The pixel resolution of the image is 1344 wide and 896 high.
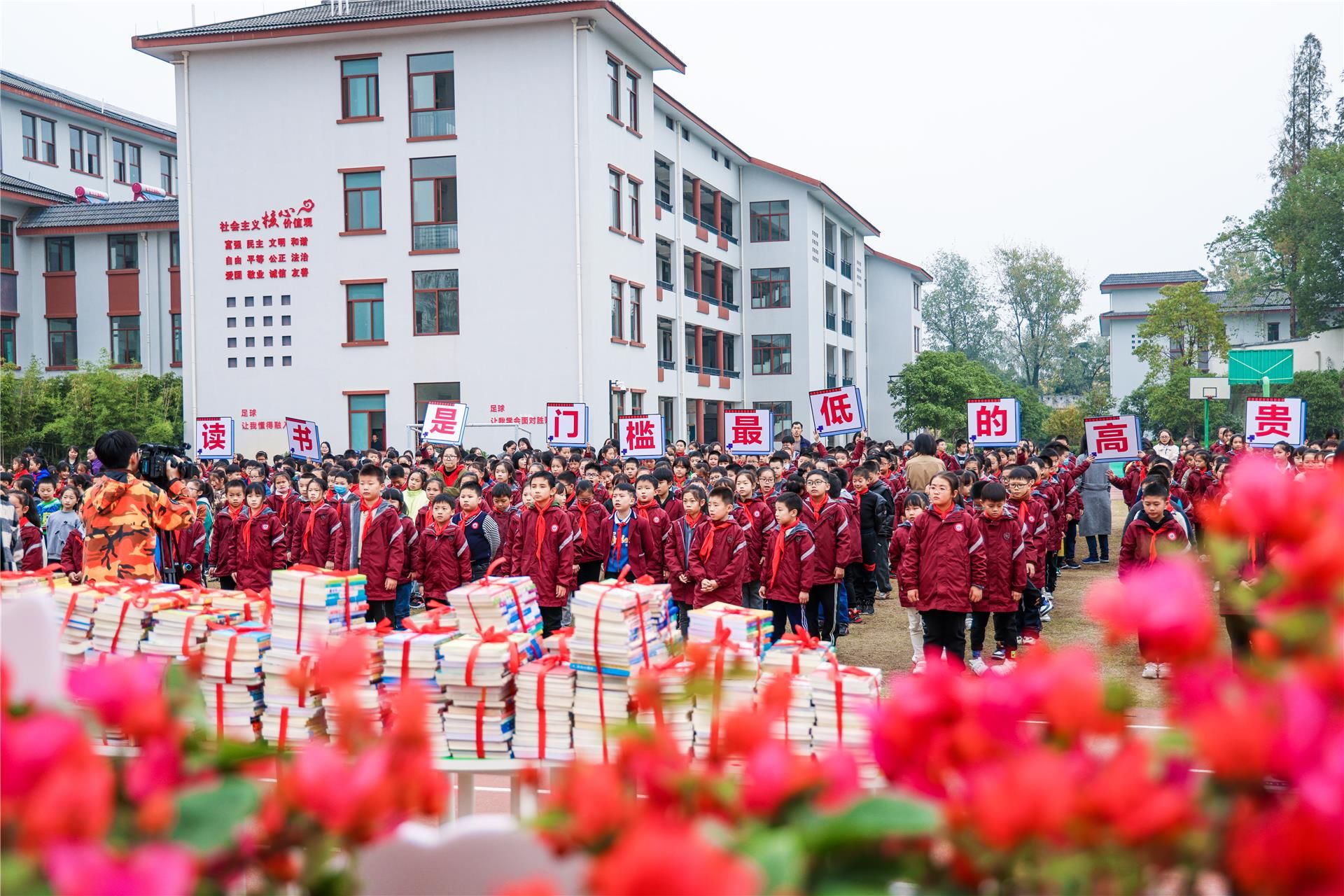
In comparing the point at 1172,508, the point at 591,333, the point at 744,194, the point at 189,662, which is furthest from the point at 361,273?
the point at 189,662

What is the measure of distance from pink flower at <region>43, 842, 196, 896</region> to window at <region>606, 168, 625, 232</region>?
27008 mm

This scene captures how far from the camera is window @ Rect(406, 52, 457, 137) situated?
27.0 metres

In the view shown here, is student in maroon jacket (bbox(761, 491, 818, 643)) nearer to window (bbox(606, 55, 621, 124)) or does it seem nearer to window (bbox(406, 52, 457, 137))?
window (bbox(606, 55, 621, 124))

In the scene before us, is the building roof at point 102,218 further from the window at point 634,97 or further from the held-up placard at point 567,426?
the held-up placard at point 567,426

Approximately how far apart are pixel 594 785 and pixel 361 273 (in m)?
27.5

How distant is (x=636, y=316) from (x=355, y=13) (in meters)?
9.99

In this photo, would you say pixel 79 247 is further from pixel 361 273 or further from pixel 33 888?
pixel 33 888

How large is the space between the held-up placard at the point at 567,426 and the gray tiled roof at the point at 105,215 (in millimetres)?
20661

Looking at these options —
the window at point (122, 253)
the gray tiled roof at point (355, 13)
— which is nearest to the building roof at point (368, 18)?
the gray tiled roof at point (355, 13)

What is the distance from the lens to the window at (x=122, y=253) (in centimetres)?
3397

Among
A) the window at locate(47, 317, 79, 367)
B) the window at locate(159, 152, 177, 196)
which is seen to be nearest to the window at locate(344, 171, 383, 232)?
the window at locate(47, 317, 79, 367)

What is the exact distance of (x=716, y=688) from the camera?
1.36 meters

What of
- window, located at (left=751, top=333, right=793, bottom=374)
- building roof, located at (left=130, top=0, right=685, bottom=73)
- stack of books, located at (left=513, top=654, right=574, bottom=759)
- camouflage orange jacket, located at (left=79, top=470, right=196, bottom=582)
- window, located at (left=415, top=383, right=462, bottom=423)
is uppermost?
building roof, located at (left=130, top=0, right=685, bottom=73)

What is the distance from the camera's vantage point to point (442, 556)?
10047 mm
